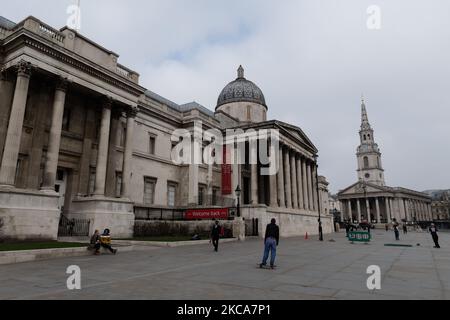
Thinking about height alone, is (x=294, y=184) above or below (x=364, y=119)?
below

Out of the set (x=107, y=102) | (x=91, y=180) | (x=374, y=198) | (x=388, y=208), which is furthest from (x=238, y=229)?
(x=374, y=198)

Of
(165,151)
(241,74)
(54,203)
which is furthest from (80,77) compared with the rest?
(241,74)

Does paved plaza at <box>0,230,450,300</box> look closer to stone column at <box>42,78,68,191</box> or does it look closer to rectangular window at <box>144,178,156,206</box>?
stone column at <box>42,78,68,191</box>

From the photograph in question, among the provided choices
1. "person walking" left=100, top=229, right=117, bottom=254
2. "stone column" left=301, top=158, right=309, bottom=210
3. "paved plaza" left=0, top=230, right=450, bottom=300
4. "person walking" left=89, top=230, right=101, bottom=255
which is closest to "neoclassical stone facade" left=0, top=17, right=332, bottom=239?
"person walking" left=89, top=230, right=101, bottom=255

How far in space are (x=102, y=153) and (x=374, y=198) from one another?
357 feet

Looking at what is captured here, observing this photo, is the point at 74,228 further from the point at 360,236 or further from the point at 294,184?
the point at 294,184

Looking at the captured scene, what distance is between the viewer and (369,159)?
5039 inches

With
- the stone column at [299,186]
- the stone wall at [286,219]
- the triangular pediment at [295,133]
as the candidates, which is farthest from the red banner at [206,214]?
the stone column at [299,186]

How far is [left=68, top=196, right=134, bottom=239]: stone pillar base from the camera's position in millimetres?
21456

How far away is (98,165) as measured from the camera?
22.8 m

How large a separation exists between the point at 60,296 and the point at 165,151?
2800 cm

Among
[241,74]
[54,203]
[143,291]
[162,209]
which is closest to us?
[143,291]

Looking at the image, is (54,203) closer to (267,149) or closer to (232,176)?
(232,176)

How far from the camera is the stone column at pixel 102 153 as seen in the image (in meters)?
22.5
